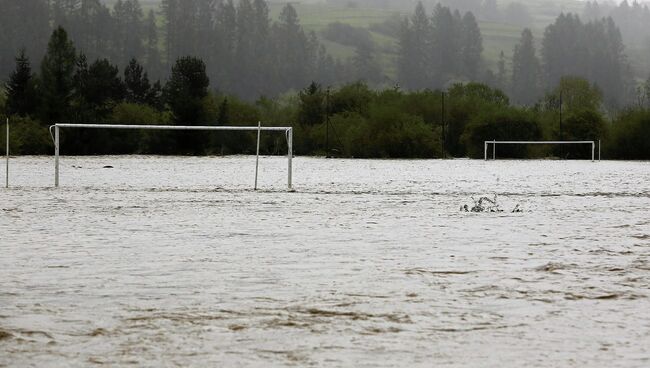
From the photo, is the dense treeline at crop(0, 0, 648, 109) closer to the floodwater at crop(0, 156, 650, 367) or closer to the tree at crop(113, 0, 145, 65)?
the tree at crop(113, 0, 145, 65)

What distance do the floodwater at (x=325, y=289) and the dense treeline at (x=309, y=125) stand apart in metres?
40.8

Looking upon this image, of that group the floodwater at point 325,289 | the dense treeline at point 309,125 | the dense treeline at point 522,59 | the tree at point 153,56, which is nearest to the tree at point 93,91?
the dense treeline at point 309,125

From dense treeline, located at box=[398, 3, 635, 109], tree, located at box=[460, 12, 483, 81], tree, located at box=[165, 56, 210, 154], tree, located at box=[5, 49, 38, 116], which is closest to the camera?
tree, located at box=[165, 56, 210, 154]

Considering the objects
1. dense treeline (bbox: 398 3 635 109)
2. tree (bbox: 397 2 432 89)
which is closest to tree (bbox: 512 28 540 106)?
dense treeline (bbox: 398 3 635 109)

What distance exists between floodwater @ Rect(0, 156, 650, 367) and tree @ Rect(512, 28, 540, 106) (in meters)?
141

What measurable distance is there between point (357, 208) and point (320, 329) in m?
9.30

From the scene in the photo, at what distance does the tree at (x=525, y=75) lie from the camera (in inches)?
5901

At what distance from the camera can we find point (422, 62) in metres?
156

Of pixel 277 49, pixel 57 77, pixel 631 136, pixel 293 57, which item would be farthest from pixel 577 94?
pixel 277 49

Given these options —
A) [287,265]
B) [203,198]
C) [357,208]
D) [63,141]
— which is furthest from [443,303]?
[63,141]

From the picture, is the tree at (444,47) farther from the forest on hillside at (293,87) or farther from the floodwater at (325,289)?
the floodwater at (325,289)

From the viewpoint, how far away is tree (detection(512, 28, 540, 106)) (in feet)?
492

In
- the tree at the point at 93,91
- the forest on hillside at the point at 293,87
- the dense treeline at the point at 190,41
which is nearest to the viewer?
the forest on hillside at the point at 293,87

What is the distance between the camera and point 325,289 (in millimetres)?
6152
